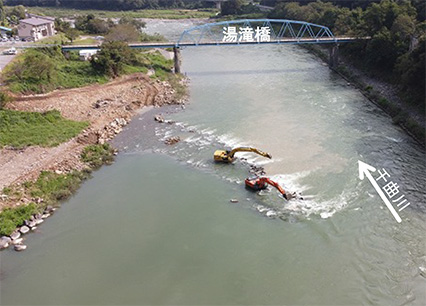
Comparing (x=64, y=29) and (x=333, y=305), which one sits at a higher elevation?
(x=64, y=29)

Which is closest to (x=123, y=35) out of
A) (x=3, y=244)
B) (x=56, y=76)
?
(x=56, y=76)

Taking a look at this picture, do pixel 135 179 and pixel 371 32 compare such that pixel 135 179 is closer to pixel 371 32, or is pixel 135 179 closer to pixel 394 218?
pixel 394 218

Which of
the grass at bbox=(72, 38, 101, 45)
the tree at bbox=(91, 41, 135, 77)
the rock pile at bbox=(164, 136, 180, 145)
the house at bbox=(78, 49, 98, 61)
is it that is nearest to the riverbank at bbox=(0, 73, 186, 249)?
the tree at bbox=(91, 41, 135, 77)

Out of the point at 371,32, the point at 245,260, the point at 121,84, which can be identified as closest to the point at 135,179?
the point at 245,260

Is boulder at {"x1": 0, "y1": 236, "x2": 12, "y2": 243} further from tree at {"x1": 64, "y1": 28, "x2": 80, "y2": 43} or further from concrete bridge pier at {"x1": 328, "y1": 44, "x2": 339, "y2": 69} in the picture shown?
concrete bridge pier at {"x1": 328, "y1": 44, "x2": 339, "y2": 69}

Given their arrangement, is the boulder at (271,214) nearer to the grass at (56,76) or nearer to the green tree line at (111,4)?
the grass at (56,76)

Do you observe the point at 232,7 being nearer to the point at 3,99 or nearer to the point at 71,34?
the point at 71,34
